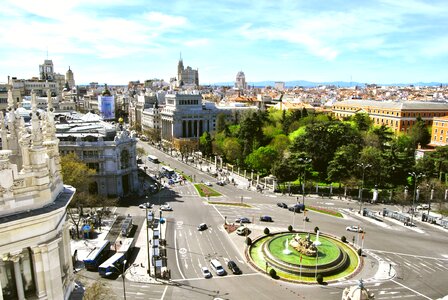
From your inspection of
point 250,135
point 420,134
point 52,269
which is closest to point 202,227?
point 52,269

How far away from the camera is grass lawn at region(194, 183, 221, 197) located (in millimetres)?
72750

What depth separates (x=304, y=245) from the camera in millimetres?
45250

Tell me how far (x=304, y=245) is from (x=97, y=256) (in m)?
25.9

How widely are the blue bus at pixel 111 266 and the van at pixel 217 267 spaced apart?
10.4m

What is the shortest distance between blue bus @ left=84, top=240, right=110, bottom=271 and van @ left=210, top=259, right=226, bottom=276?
13.7 meters

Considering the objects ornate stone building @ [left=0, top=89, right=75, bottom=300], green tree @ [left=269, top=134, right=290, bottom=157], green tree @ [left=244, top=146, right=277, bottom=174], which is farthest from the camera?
green tree @ [left=269, top=134, right=290, bottom=157]

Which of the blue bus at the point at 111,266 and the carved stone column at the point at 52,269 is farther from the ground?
the carved stone column at the point at 52,269

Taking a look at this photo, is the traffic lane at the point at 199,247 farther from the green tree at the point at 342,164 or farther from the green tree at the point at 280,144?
the green tree at the point at 280,144

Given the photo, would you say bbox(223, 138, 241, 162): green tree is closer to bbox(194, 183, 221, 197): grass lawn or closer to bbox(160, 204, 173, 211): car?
bbox(194, 183, 221, 197): grass lawn

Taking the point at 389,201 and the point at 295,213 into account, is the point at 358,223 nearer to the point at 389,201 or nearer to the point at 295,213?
the point at 295,213

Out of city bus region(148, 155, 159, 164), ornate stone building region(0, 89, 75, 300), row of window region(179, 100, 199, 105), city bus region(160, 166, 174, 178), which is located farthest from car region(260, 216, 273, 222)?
row of window region(179, 100, 199, 105)

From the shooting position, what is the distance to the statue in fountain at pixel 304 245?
44.3m

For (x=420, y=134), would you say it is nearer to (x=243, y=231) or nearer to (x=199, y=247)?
(x=243, y=231)

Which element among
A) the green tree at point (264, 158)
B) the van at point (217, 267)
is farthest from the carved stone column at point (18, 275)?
the green tree at point (264, 158)
